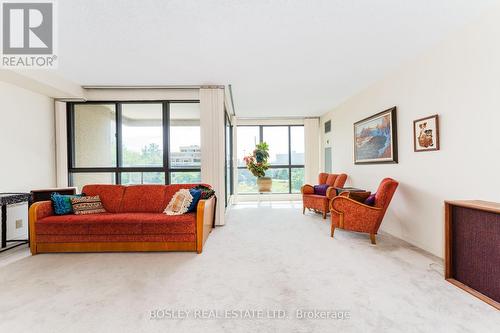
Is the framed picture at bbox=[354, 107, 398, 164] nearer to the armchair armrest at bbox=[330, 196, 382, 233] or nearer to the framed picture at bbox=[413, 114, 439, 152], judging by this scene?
the framed picture at bbox=[413, 114, 439, 152]

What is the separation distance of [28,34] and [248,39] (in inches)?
94.0

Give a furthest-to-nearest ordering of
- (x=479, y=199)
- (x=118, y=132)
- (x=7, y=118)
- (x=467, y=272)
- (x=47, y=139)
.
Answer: (x=118, y=132)
(x=47, y=139)
(x=7, y=118)
(x=479, y=199)
(x=467, y=272)

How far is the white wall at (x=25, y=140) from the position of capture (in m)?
3.52

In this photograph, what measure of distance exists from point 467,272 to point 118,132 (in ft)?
17.9

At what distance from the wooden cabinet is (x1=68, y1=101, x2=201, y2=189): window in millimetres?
3821

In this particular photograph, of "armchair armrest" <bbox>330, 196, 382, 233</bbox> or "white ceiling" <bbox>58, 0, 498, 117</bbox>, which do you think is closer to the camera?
"white ceiling" <bbox>58, 0, 498, 117</bbox>

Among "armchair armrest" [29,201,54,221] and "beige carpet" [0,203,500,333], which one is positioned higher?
"armchair armrest" [29,201,54,221]

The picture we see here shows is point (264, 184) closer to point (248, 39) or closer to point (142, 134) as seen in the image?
point (142, 134)

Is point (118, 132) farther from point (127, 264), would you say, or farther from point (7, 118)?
point (127, 264)

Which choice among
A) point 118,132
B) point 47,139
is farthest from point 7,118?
point 118,132

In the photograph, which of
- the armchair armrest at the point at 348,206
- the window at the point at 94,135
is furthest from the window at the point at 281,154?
the armchair armrest at the point at 348,206

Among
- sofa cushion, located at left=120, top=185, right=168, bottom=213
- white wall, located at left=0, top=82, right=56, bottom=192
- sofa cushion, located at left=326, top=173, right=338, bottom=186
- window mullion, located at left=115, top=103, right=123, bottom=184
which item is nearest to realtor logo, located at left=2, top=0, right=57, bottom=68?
white wall, located at left=0, top=82, right=56, bottom=192

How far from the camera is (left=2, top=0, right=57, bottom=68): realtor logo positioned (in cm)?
218

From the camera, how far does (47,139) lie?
14.1 feet
